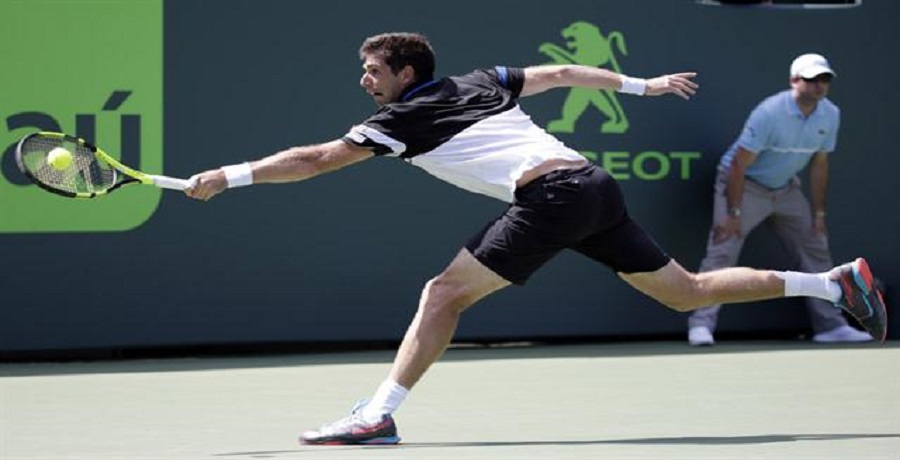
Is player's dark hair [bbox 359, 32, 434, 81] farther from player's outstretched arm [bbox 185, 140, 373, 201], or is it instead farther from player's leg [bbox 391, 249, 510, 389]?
player's leg [bbox 391, 249, 510, 389]

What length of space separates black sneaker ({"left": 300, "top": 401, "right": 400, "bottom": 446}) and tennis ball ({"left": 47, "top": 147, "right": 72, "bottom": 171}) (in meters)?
1.21

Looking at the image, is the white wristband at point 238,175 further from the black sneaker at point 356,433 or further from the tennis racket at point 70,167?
the black sneaker at point 356,433

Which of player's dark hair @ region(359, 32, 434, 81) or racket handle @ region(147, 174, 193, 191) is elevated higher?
player's dark hair @ region(359, 32, 434, 81)

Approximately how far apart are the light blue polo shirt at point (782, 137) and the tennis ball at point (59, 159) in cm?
444

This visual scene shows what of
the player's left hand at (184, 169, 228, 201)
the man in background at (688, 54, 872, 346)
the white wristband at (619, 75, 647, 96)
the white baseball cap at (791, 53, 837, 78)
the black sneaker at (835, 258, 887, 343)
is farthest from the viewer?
the man in background at (688, 54, 872, 346)

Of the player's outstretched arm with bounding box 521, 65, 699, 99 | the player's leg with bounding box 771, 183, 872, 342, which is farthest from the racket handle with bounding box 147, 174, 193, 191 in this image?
the player's leg with bounding box 771, 183, 872, 342

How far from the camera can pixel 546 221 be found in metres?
6.27

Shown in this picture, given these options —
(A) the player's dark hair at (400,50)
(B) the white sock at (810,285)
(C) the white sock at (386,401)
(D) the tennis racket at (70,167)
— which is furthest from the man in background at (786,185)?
(D) the tennis racket at (70,167)

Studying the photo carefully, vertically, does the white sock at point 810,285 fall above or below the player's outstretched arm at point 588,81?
below

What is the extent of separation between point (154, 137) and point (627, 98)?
254cm

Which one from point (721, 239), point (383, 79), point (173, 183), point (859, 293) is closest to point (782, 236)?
point (721, 239)

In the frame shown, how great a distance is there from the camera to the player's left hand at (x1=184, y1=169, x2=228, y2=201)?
231 inches

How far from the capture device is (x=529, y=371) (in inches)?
340

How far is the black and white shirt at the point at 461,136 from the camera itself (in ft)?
20.3
